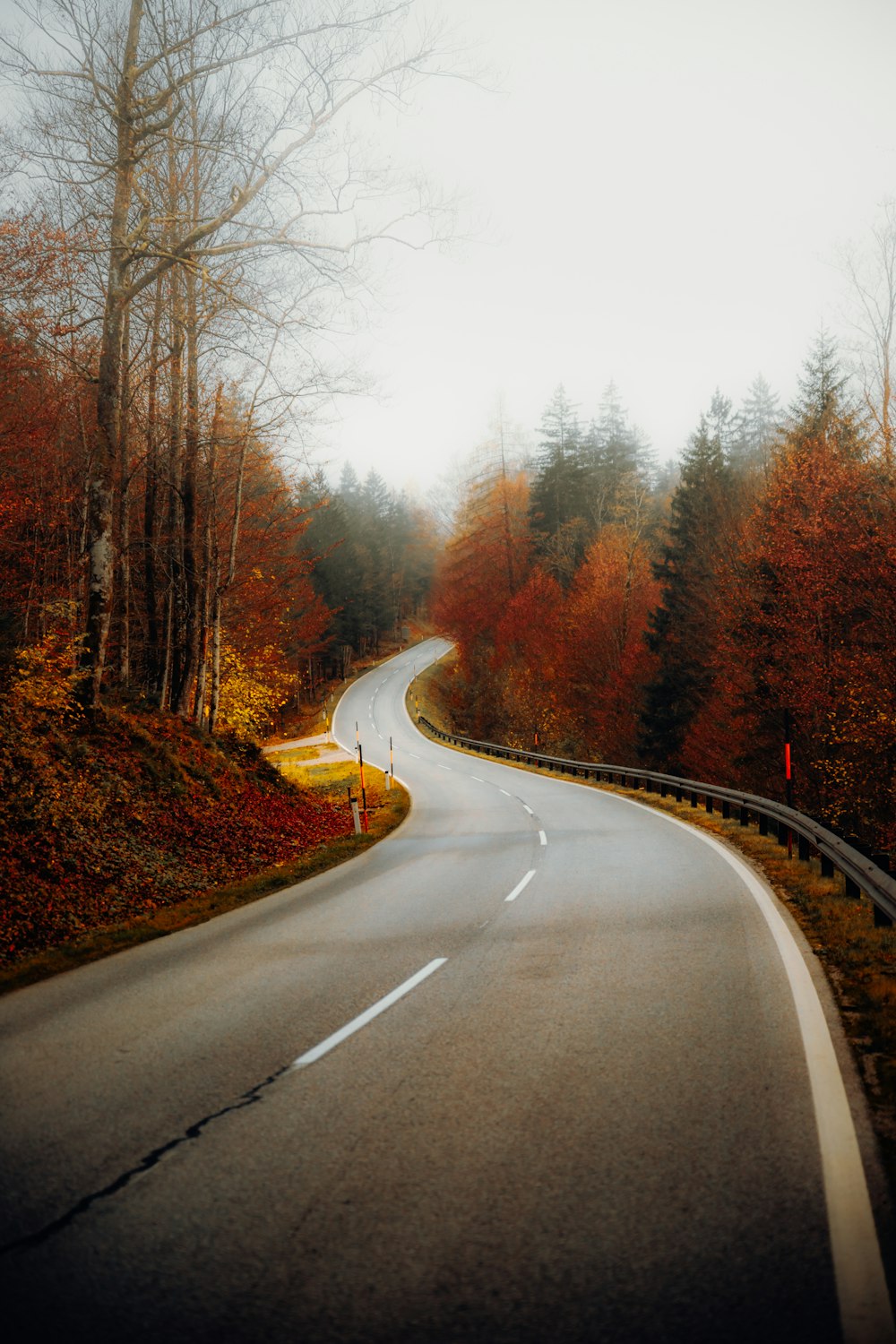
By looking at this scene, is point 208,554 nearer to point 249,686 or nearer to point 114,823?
point 249,686

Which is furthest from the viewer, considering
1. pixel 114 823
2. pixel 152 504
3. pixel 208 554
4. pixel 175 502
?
pixel 208 554

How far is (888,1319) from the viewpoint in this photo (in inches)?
95.4

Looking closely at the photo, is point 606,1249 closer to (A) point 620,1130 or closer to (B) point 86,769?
(A) point 620,1130

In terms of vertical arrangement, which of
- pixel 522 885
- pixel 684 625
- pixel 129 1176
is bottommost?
pixel 522 885

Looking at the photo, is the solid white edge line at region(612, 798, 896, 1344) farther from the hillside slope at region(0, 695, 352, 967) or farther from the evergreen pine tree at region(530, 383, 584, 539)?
the evergreen pine tree at region(530, 383, 584, 539)

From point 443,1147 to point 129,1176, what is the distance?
4.36ft

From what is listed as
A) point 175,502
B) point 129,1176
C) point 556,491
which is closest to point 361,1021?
point 129,1176

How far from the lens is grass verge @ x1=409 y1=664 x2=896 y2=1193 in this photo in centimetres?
406

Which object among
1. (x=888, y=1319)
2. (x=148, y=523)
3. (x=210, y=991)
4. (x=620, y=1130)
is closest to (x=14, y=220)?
(x=148, y=523)

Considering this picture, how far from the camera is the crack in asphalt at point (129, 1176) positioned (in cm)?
288

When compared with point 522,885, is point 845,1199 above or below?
above

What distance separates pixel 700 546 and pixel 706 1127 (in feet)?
112

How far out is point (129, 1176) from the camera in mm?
3346

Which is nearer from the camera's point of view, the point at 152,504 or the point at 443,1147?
the point at 443,1147
